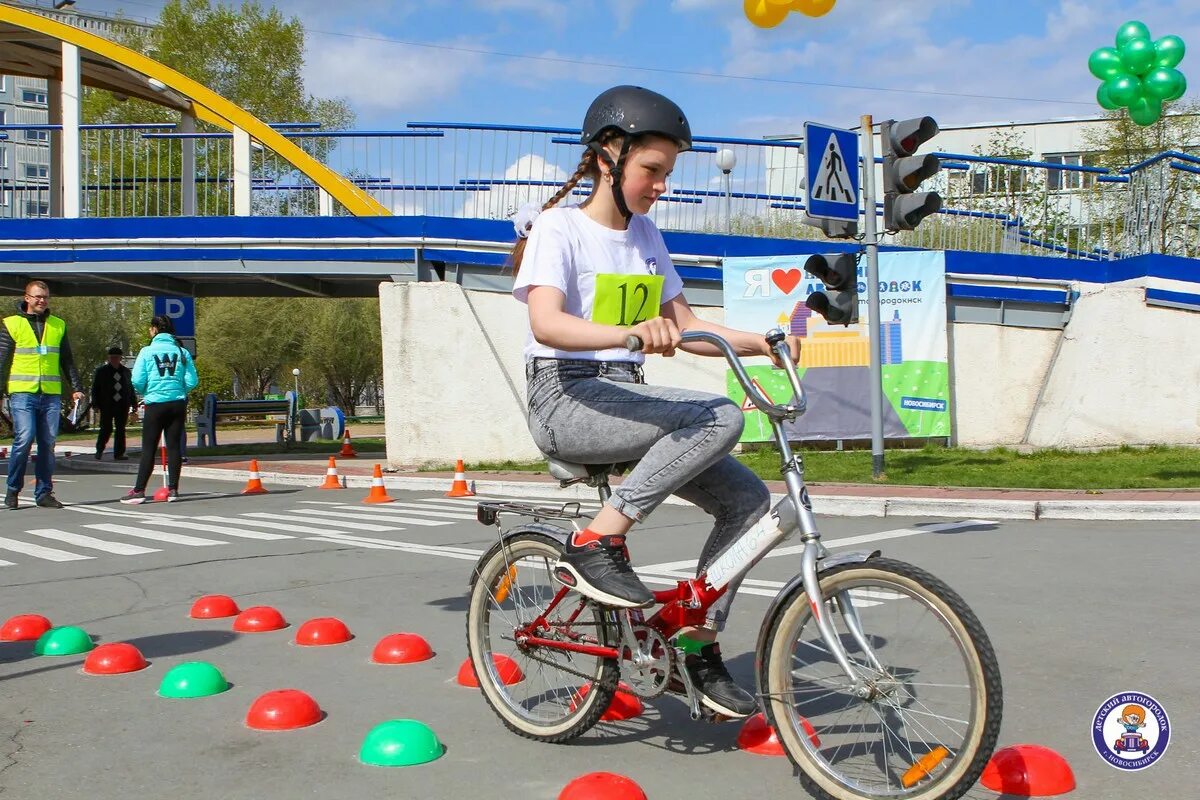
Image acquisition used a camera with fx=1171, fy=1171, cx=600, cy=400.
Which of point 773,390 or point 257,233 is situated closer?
point 773,390

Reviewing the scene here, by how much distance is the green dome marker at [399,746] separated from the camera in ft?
11.7

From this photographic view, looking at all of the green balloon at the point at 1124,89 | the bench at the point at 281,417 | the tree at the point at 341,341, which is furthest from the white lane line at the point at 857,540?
the tree at the point at 341,341

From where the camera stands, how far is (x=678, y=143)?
3.59 m

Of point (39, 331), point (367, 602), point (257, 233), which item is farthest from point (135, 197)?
point (367, 602)

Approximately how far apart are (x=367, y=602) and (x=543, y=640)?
110 inches

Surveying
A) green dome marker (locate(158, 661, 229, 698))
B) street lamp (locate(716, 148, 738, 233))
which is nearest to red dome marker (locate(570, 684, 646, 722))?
green dome marker (locate(158, 661, 229, 698))

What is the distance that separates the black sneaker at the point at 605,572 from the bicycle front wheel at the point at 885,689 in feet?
1.42

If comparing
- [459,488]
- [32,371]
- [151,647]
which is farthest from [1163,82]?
[151,647]

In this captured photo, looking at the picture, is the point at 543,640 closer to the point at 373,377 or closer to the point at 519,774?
the point at 519,774

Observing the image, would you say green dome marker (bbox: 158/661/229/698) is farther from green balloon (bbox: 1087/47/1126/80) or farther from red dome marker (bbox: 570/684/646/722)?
green balloon (bbox: 1087/47/1126/80)

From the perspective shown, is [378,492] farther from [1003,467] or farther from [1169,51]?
[1169,51]

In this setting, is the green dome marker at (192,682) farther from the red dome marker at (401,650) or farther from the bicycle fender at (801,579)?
the bicycle fender at (801,579)

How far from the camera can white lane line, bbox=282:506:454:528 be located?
10266 mm

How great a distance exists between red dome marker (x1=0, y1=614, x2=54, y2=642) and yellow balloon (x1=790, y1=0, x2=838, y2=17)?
9006 mm
